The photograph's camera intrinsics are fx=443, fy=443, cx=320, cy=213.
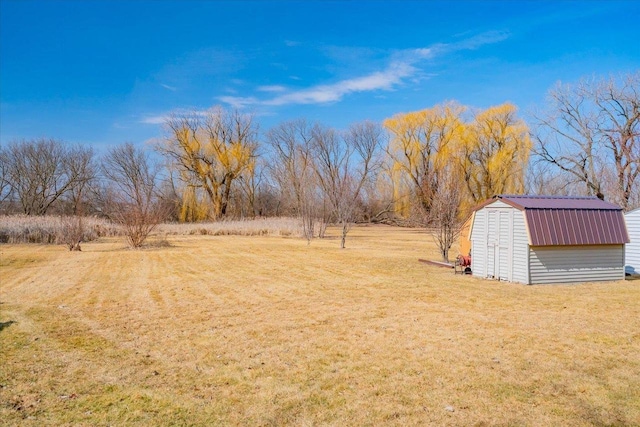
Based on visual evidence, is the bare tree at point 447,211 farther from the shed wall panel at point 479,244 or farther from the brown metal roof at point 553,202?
the brown metal roof at point 553,202

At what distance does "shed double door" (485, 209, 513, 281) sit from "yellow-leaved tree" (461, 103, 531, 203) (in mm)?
22463

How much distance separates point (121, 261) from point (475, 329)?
11.5 metres

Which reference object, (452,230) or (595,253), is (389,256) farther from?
(595,253)

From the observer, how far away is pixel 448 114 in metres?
36.3

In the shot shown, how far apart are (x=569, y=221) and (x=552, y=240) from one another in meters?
0.78

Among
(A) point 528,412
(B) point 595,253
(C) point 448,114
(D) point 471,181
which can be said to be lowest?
(A) point 528,412

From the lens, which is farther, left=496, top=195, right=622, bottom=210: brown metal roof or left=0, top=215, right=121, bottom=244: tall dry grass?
left=0, top=215, right=121, bottom=244: tall dry grass

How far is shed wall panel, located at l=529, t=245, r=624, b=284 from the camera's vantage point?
10164mm

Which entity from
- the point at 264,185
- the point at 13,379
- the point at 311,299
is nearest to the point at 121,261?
the point at 311,299

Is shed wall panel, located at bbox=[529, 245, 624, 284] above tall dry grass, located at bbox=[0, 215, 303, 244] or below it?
below

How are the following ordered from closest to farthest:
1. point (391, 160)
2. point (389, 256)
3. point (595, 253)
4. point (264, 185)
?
point (595, 253) → point (389, 256) → point (391, 160) → point (264, 185)

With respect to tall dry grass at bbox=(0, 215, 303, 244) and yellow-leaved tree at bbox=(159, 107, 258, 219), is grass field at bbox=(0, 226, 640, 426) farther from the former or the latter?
yellow-leaved tree at bbox=(159, 107, 258, 219)

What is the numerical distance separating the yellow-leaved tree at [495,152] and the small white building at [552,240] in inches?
878

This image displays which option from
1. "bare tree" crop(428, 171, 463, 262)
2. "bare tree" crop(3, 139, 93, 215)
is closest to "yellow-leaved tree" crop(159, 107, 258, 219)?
"bare tree" crop(3, 139, 93, 215)
